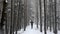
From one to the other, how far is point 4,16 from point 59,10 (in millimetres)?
5461

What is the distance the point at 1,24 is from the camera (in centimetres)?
588

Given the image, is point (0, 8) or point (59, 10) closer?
point (0, 8)

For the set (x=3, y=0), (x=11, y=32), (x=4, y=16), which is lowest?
(x=11, y=32)

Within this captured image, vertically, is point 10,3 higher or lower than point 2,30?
higher

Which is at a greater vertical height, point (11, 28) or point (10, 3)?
point (10, 3)

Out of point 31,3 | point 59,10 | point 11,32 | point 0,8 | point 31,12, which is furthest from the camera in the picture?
point 31,3

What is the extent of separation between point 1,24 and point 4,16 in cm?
44

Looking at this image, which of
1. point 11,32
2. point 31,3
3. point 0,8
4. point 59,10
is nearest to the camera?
point 0,8

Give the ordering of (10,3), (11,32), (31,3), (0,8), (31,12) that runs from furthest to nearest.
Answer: (31,3) < (31,12) < (10,3) < (11,32) < (0,8)

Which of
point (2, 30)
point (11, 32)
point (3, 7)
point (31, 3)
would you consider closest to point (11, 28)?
point (11, 32)

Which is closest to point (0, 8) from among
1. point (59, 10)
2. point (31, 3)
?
point (59, 10)

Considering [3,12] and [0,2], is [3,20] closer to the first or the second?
[3,12]

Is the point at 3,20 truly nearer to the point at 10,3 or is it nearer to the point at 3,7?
the point at 3,7

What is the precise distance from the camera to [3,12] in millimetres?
6031
